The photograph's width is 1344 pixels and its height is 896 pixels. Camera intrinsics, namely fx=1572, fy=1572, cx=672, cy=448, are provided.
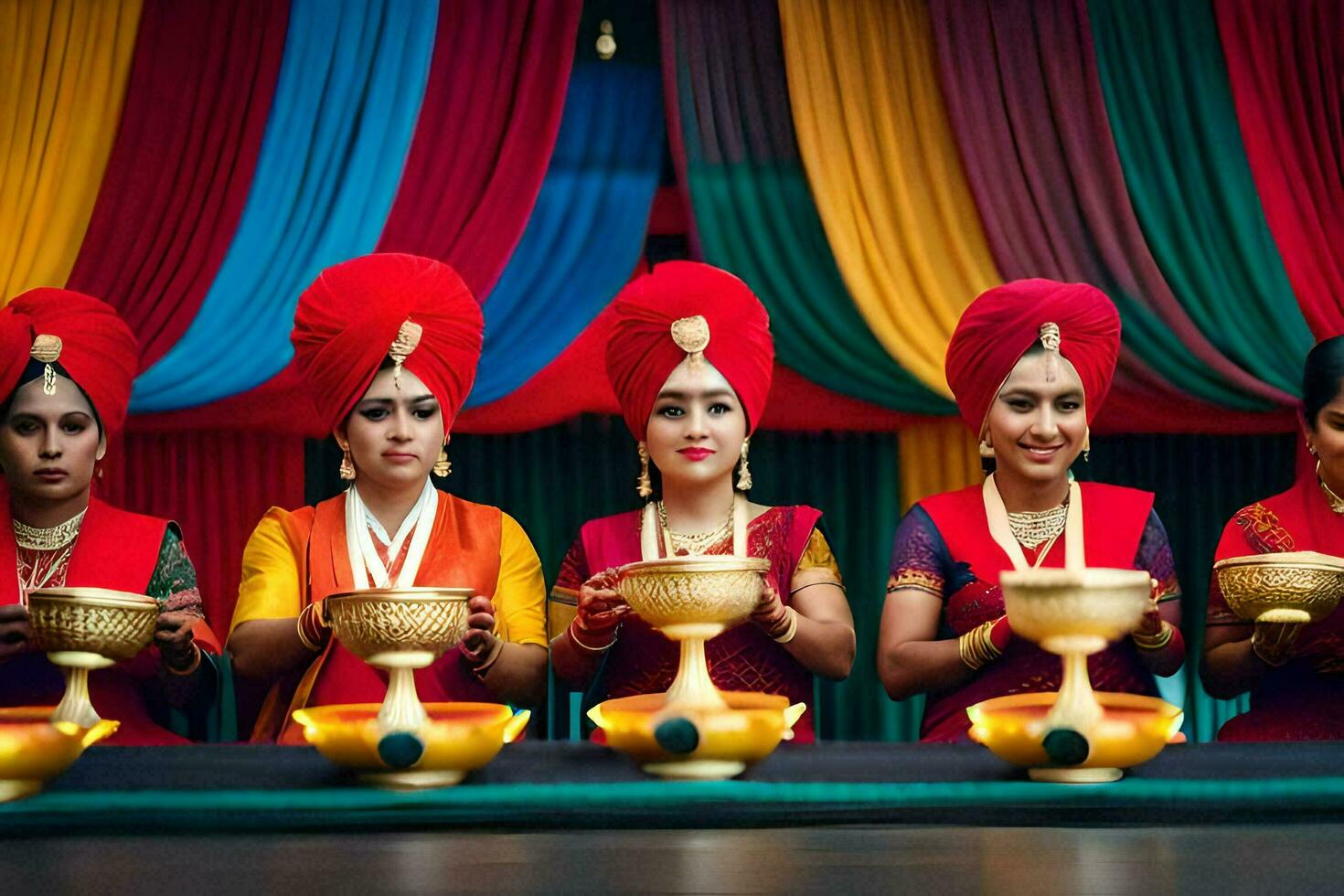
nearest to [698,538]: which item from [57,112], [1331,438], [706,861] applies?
[1331,438]

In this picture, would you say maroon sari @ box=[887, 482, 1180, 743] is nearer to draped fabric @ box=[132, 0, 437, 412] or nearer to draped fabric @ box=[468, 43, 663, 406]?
draped fabric @ box=[468, 43, 663, 406]

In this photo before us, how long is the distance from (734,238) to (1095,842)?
6.95 feet

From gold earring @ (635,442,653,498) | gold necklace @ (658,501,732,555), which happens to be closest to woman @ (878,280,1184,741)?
gold necklace @ (658,501,732,555)

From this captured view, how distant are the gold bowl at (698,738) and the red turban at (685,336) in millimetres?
911

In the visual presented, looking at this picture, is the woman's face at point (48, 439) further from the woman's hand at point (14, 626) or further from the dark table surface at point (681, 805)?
the dark table surface at point (681, 805)

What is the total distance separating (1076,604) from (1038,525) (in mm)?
1057

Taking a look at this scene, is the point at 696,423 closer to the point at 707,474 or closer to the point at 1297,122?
the point at 707,474

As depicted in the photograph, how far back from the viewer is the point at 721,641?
245cm

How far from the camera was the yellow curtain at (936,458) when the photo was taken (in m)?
3.39

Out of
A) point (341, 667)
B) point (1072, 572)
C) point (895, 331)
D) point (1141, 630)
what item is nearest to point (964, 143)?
point (895, 331)

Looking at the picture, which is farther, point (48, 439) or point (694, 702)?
point (48, 439)

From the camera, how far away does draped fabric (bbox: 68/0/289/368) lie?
3.07 meters

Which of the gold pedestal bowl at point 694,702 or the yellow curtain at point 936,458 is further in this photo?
the yellow curtain at point 936,458

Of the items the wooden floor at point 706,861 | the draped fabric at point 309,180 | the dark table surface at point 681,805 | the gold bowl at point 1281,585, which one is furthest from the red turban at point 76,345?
the gold bowl at point 1281,585
